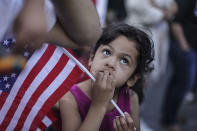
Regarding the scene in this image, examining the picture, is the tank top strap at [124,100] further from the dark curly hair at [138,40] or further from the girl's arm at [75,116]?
the girl's arm at [75,116]

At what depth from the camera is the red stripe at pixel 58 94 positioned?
1.75 meters

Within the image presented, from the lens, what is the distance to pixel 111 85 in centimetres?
172

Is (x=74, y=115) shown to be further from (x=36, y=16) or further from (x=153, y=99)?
(x=153, y=99)

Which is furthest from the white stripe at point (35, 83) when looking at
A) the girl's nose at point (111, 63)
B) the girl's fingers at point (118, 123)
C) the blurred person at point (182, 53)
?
the blurred person at point (182, 53)

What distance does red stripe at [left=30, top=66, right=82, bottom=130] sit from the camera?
175 centimetres

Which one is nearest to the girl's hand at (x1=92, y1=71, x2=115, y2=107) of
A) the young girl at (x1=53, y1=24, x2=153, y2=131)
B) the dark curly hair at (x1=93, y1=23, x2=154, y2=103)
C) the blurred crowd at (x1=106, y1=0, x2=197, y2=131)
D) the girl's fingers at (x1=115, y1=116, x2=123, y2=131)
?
the young girl at (x1=53, y1=24, x2=153, y2=131)

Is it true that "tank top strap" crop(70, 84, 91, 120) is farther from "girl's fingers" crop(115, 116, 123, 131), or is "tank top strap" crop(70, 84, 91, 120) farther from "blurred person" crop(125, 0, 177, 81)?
"blurred person" crop(125, 0, 177, 81)

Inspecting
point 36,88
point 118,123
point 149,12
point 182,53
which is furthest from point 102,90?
point 149,12

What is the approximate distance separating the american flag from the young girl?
0.10 metres

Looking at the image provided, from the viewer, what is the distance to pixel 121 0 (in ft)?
19.3

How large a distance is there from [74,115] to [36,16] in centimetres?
106

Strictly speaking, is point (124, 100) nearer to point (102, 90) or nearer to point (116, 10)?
point (102, 90)

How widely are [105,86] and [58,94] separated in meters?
0.22

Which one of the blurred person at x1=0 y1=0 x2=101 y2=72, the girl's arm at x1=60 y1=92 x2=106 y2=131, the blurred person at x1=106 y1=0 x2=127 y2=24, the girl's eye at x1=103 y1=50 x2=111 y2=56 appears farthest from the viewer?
the blurred person at x1=106 y1=0 x2=127 y2=24
